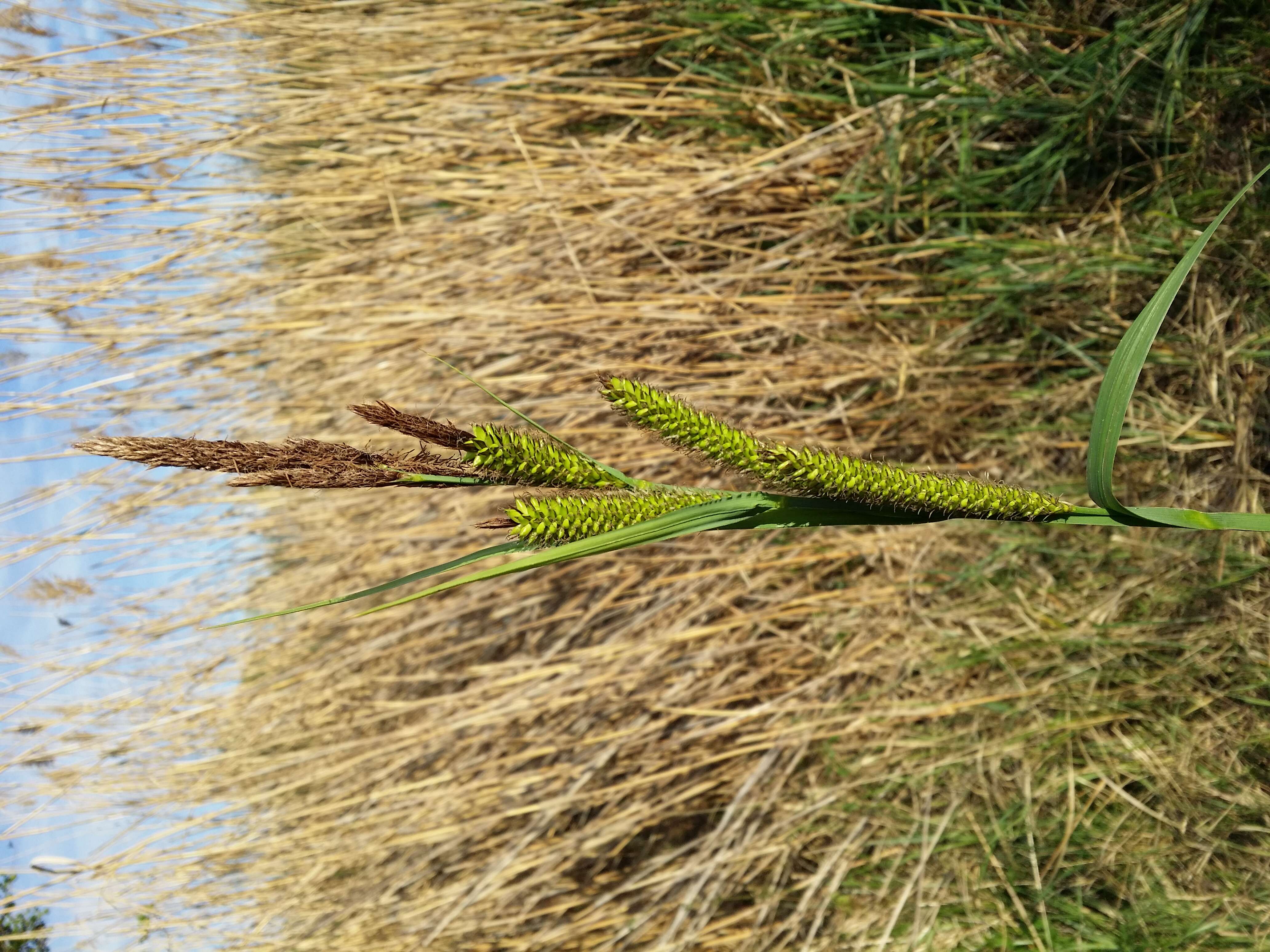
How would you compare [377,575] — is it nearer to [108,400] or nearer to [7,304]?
[108,400]

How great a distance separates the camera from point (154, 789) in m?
2.06

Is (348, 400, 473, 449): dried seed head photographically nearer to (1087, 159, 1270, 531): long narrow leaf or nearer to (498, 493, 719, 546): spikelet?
(498, 493, 719, 546): spikelet

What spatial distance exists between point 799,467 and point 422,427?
188 mm

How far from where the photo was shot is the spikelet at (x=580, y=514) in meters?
0.40

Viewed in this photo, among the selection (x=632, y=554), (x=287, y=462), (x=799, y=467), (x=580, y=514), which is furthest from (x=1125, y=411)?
(x=632, y=554)

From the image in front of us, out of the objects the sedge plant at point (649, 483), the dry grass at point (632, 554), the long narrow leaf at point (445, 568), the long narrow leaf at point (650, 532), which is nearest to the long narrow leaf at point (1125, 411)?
the sedge plant at point (649, 483)

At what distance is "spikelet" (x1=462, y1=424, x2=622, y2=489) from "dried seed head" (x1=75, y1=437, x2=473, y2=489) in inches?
0.9

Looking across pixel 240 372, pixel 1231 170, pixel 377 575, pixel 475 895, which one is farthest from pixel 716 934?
pixel 1231 170

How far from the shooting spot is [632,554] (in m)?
1.76

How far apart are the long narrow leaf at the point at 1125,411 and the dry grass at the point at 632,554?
111 centimetres

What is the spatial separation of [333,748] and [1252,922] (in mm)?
1729

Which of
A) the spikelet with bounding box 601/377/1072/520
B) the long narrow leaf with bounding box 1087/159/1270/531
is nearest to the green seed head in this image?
the spikelet with bounding box 601/377/1072/520

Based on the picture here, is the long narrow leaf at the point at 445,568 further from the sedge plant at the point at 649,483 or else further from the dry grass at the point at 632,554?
the dry grass at the point at 632,554

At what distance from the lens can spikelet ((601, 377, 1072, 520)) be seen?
1.44ft
